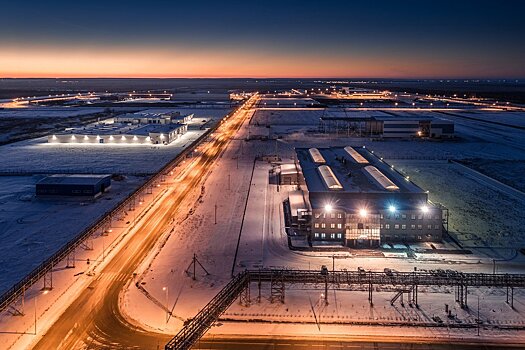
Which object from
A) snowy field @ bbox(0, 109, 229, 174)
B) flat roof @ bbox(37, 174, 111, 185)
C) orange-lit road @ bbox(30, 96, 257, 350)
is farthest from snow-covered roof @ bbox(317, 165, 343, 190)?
snowy field @ bbox(0, 109, 229, 174)

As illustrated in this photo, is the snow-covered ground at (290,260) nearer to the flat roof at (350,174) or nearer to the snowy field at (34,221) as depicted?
the flat roof at (350,174)

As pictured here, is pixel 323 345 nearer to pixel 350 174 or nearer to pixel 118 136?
pixel 350 174

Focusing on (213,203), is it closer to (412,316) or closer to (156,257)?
(156,257)

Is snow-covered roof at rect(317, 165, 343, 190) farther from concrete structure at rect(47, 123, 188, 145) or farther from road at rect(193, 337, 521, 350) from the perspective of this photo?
concrete structure at rect(47, 123, 188, 145)

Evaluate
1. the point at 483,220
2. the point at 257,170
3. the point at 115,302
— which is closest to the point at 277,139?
the point at 257,170

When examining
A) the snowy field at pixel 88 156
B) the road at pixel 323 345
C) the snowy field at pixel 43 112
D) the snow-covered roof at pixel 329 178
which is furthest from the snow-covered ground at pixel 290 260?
the snowy field at pixel 43 112
